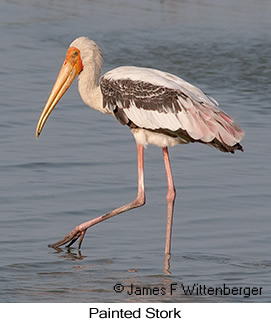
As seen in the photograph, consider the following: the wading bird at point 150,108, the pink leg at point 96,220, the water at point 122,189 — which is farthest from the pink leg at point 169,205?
the pink leg at point 96,220

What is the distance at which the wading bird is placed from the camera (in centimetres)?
962

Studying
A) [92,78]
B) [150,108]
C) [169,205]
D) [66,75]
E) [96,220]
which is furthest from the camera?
[66,75]

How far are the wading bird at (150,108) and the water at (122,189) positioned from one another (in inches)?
12.2

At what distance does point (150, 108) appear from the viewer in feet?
32.5

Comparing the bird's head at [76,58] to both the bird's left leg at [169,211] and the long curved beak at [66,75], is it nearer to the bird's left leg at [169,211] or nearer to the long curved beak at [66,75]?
the long curved beak at [66,75]

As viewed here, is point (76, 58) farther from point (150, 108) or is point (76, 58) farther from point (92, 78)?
point (150, 108)

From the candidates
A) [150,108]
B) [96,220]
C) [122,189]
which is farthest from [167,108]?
[122,189]

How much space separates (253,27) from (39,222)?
42.5 feet

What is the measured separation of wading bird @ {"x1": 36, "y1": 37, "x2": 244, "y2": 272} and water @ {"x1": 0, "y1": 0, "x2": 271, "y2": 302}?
31 cm

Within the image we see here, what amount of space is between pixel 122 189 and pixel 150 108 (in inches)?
61.8

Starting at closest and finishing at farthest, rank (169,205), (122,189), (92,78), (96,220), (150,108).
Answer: (96,220), (150,108), (169,205), (92,78), (122,189)

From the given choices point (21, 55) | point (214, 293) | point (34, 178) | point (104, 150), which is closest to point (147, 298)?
point (214, 293)

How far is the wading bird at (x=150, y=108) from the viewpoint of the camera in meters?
9.62

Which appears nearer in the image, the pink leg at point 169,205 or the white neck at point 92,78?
the pink leg at point 169,205
